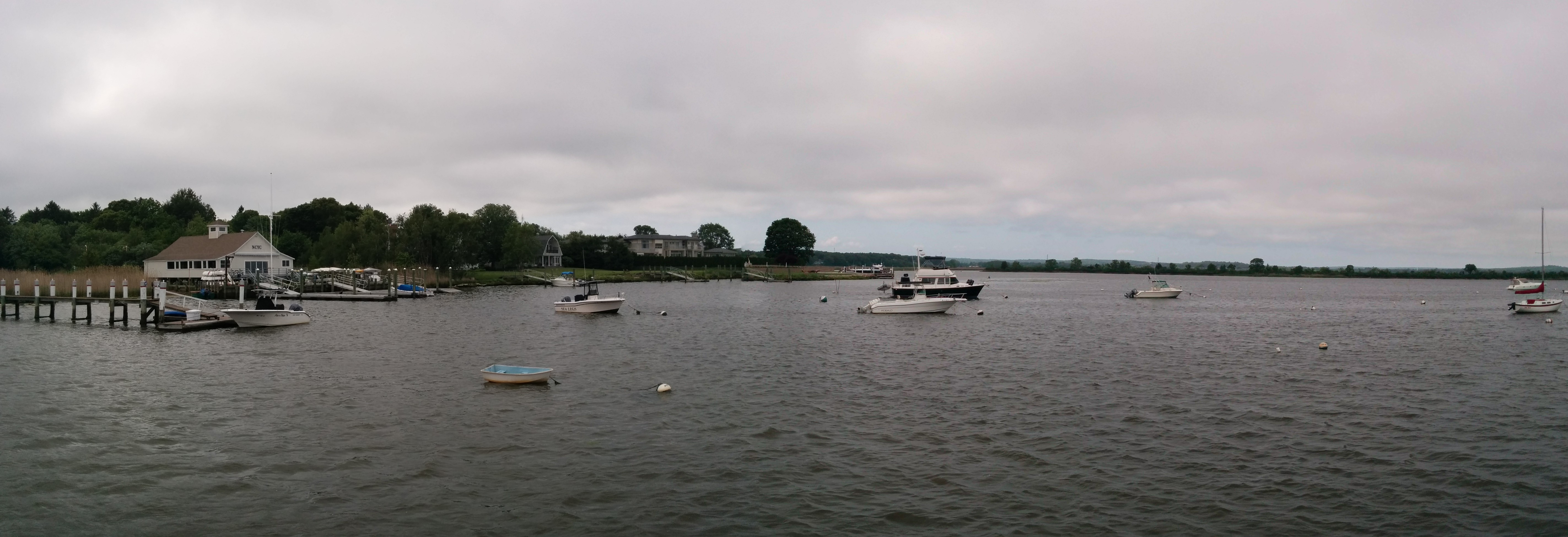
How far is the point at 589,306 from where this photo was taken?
6031 cm

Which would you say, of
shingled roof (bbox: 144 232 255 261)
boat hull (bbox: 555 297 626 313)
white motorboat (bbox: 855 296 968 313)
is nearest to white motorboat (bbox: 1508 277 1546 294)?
white motorboat (bbox: 855 296 968 313)

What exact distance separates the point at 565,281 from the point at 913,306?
6455 centimetres

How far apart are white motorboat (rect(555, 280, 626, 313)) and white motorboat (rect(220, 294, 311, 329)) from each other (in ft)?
57.1

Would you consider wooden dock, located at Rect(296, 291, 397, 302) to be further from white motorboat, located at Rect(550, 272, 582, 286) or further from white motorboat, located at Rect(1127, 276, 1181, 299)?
white motorboat, located at Rect(1127, 276, 1181, 299)

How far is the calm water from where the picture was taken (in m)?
14.1

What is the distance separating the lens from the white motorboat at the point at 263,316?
45.1 metres

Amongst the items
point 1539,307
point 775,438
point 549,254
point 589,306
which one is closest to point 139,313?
point 589,306

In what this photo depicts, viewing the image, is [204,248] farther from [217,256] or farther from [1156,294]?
[1156,294]

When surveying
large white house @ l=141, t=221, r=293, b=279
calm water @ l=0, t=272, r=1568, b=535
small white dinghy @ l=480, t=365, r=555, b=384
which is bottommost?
calm water @ l=0, t=272, r=1568, b=535

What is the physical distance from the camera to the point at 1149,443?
19375mm

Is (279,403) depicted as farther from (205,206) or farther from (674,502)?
(205,206)

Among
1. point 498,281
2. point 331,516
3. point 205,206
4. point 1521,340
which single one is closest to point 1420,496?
point 331,516

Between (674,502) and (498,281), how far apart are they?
349ft

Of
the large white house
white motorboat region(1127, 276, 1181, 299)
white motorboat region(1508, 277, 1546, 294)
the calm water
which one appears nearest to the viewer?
the calm water
